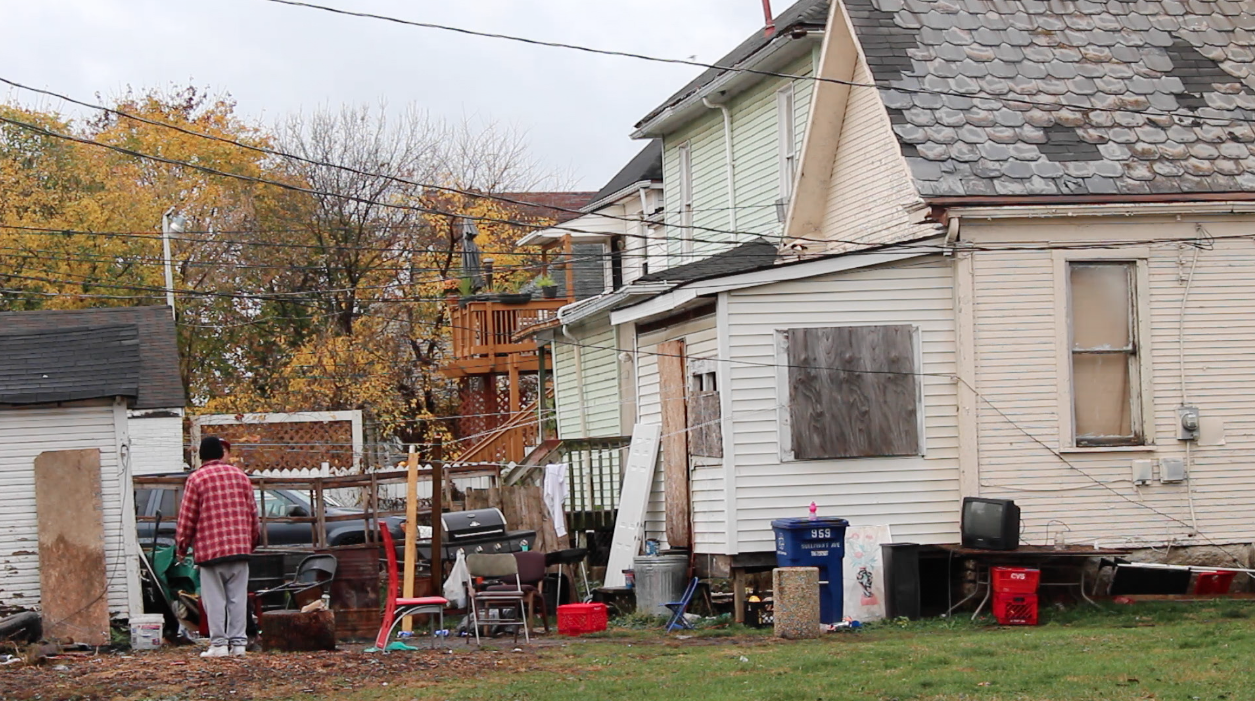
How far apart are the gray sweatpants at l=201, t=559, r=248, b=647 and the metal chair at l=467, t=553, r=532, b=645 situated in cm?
237

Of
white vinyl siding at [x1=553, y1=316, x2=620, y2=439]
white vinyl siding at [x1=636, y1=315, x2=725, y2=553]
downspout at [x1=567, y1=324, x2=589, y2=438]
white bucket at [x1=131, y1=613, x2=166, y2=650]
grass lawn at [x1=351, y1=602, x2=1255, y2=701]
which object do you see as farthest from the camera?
downspout at [x1=567, y1=324, x2=589, y2=438]

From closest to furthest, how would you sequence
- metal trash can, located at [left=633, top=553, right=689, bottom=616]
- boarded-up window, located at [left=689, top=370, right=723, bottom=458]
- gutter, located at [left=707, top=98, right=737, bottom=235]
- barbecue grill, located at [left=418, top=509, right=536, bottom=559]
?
boarded-up window, located at [left=689, top=370, right=723, bottom=458] → metal trash can, located at [left=633, top=553, right=689, bottom=616] → barbecue grill, located at [left=418, top=509, right=536, bottom=559] → gutter, located at [left=707, top=98, right=737, bottom=235]

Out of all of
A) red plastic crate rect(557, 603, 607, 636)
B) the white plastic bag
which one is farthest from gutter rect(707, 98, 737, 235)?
red plastic crate rect(557, 603, 607, 636)

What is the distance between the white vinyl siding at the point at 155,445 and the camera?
29.1 metres

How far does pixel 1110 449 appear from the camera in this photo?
16172 mm

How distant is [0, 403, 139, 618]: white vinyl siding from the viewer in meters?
15.0

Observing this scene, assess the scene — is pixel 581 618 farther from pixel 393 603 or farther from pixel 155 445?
pixel 155 445

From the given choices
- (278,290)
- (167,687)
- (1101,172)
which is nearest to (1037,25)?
(1101,172)

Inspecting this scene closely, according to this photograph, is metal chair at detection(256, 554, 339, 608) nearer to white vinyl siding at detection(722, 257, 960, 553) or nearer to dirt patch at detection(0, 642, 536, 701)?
dirt patch at detection(0, 642, 536, 701)

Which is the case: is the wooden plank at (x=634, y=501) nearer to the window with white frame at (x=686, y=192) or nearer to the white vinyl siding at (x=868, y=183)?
the white vinyl siding at (x=868, y=183)

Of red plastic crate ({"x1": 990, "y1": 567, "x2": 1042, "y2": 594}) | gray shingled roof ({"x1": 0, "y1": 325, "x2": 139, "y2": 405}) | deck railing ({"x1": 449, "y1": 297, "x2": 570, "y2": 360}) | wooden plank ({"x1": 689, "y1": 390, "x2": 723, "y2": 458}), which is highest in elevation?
deck railing ({"x1": 449, "y1": 297, "x2": 570, "y2": 360})

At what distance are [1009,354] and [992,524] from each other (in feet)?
6.02

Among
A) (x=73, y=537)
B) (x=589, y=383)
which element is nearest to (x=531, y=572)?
(x=73, y=537)

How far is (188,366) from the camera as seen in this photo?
4175cm
